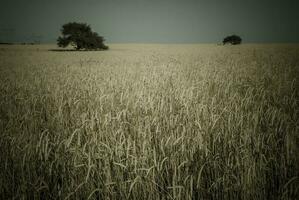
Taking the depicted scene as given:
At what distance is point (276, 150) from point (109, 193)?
1.69 meters

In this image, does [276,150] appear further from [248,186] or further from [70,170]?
[70,170]

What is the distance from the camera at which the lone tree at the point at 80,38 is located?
4325cm

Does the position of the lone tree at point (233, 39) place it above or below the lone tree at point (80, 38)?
above

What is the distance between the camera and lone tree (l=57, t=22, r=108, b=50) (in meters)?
43.2

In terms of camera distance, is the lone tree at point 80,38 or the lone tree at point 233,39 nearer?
the lone tree at point 80,38

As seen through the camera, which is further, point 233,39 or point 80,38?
point 233,39

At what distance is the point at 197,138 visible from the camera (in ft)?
9.11

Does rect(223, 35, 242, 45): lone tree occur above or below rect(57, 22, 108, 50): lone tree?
above

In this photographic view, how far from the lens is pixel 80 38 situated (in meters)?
43.0

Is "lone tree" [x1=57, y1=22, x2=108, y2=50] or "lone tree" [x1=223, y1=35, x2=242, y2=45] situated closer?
"lone tree" [x1=57, y1=22, x2=108, y2=50]

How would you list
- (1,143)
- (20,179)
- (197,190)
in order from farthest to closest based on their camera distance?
(1,143) → (20,179) → (197,190)

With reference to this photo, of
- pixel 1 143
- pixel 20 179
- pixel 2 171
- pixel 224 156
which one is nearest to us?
pixel 20 179

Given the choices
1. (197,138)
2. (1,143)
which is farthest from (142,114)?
(1,143)

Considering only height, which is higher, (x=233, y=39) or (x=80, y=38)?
(x=233, y=39)
